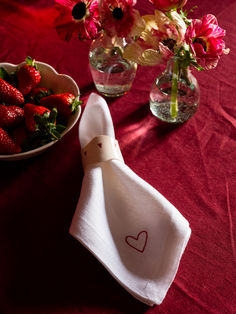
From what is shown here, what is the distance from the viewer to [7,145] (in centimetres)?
54

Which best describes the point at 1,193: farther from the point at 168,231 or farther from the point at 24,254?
the point at 168,231

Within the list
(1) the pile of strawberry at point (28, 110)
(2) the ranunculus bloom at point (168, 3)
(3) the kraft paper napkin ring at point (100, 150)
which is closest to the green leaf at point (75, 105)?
(1) the pile of strawberry at point (28, 110)

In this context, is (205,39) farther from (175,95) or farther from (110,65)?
(110,65)

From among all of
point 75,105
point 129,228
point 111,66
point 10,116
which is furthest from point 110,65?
point 129,228

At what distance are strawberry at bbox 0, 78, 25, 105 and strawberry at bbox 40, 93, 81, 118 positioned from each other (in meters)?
0.06

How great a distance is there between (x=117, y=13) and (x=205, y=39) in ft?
0.49

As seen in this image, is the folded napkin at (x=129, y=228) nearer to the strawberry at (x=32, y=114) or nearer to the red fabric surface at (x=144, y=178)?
the red fabric surface at (x=144, y=178)

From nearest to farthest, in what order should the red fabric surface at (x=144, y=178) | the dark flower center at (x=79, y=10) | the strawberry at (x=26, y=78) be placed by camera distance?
the red fabric surface at (x=144, y=178) → the dark flower center at (x=79, y=10) → the strawberry at (x=26, y=78)

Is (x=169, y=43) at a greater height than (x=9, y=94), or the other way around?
(x=169, y=43)

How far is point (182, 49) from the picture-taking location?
500 mm

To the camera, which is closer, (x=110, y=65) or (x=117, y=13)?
(x=117, y=13)

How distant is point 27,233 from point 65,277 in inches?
3.8

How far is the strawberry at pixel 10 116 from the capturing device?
0.58 m

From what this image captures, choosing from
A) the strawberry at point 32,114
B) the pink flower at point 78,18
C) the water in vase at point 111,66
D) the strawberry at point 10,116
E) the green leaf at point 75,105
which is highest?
the pink flower at point 78,18
